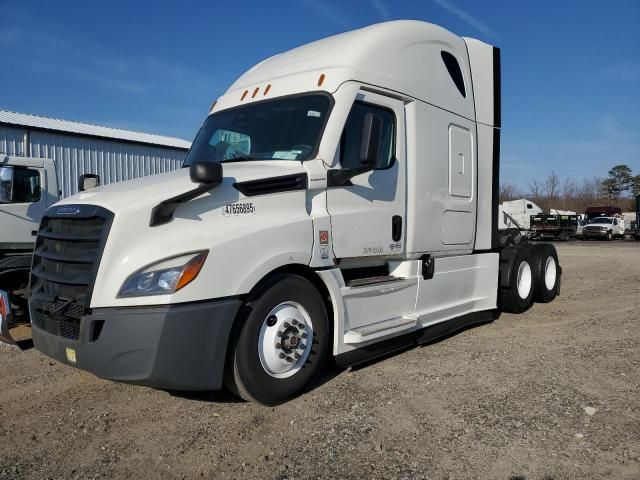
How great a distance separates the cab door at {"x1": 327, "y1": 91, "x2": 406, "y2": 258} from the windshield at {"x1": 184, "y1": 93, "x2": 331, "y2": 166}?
297 millimetres

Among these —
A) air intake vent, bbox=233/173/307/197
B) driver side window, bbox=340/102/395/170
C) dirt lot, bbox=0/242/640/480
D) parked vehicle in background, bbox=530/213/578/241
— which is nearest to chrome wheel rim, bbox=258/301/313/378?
dirt lot, bbox=0/242/640/480

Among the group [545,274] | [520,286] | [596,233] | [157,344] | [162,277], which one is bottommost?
[596,233]

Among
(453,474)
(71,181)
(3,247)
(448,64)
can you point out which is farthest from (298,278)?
(71,181)

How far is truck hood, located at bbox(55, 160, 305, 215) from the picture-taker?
3678 mm

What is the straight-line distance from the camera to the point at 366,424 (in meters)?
3.80

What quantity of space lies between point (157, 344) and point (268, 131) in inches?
88.9

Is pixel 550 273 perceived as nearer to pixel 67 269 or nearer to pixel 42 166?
pixel 67 269

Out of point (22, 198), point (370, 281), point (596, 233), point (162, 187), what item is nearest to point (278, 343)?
point (370, 281)

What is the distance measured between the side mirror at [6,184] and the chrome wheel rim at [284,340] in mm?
5656

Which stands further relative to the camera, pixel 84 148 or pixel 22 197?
pixel 84 148

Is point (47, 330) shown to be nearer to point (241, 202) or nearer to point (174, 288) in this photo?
point (174, 288)

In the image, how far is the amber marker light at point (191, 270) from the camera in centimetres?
352

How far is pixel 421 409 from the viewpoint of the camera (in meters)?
4.07

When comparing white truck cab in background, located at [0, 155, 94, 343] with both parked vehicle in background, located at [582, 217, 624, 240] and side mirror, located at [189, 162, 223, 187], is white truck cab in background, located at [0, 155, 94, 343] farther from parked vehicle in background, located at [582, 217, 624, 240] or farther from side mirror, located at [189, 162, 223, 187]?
parked vehicle in background, located at [582, 217, 624, 240]
